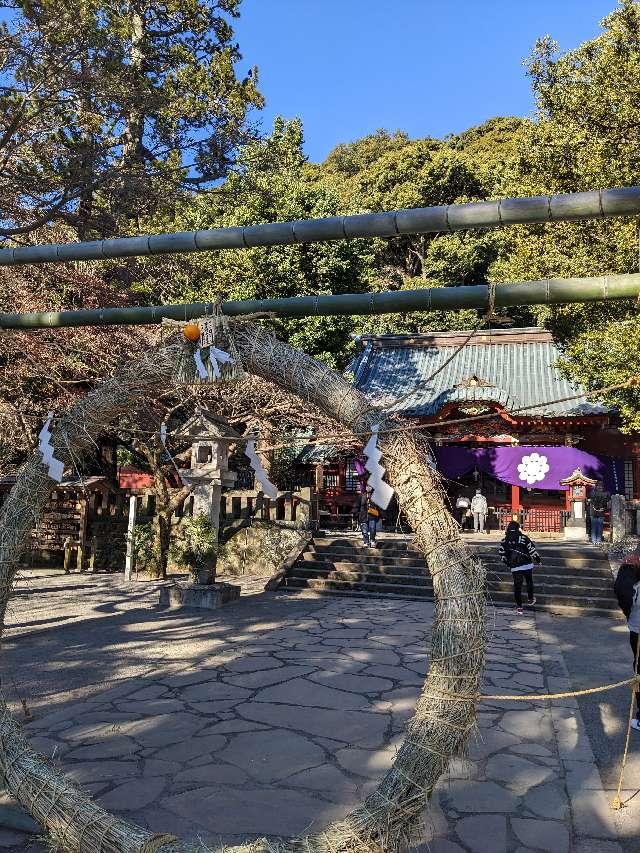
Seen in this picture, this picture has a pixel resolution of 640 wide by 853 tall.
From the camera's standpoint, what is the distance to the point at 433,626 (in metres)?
3.23

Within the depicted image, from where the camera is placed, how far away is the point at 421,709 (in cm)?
301

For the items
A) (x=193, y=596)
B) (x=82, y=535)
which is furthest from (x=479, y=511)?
(x=82, y=535)

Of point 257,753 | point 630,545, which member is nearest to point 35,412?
point 257,753

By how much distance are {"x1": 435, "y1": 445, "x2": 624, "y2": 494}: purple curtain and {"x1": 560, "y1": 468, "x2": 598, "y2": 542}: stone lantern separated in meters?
0.36

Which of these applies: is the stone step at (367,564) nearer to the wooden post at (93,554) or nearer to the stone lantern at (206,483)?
the stone lantern at (206,483)

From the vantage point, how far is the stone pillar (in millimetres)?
16453

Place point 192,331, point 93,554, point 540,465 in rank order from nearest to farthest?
point 192,331
point 93,554
point 540,465

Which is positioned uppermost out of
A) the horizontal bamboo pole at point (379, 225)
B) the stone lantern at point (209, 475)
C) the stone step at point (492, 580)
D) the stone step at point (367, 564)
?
the horizontal bamboo pole at point (379, 225)

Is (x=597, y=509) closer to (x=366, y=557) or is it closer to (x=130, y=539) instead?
(x=366, y=557)

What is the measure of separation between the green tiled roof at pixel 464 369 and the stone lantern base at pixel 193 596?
39.8 feet

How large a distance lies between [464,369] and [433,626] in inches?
931

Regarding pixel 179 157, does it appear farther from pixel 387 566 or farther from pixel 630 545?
pixel 630 545

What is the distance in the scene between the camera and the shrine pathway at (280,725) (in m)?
4.36

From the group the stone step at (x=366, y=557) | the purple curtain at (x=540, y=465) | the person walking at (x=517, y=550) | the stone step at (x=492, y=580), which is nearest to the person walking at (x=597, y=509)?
the purple curtain at (x=540, y=465)
